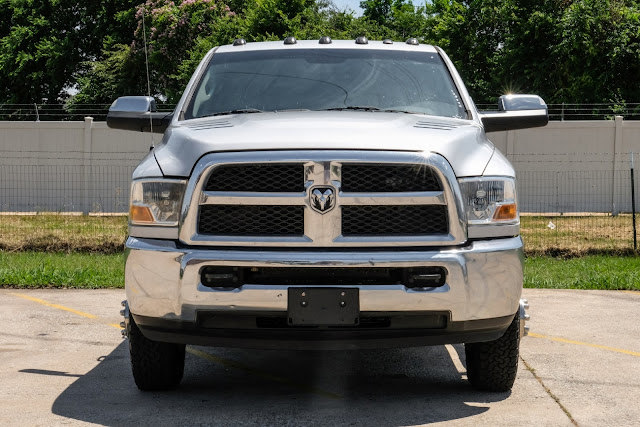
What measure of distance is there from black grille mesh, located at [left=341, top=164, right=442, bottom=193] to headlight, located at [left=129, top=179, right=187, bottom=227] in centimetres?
80

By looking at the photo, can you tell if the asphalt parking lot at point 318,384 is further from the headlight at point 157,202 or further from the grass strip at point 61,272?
the grass strip at point 61,272

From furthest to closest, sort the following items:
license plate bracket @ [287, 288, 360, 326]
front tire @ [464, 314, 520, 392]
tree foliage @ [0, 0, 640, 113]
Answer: tree foliage @ [0, 0, 640, 113] → front tire @ [464, 314, 520, 392] → license plate bracket @ [287, 288, 360, 326]

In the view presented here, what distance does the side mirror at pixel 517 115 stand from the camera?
19.7 feet

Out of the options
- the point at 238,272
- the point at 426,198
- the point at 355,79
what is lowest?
the point at 238,272

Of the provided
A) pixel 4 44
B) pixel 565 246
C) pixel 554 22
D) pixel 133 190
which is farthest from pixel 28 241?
pixel 4 44

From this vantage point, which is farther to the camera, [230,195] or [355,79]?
[355,79]

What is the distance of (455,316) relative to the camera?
465 centimetres

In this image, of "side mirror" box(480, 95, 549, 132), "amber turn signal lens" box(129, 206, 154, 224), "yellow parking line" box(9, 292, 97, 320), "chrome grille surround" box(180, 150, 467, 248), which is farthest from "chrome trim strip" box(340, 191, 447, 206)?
"yellow parking line" box(9, 292, 97, 320)

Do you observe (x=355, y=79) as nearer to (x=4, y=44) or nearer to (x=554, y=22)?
(x=554, y=22)

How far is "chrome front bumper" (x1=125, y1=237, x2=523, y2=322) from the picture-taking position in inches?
179

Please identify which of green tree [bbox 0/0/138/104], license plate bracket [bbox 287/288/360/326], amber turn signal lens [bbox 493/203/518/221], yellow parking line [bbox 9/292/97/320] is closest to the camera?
license plate bracket [bbox 287/288/360/326]

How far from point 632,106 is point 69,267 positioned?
22228 mm

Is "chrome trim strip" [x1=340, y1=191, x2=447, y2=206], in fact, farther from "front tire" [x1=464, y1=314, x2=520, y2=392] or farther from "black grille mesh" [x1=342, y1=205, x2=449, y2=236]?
"front tire" [x1=464, y1=314, x2=520, y2=392]

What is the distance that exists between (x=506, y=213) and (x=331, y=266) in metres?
0.94
